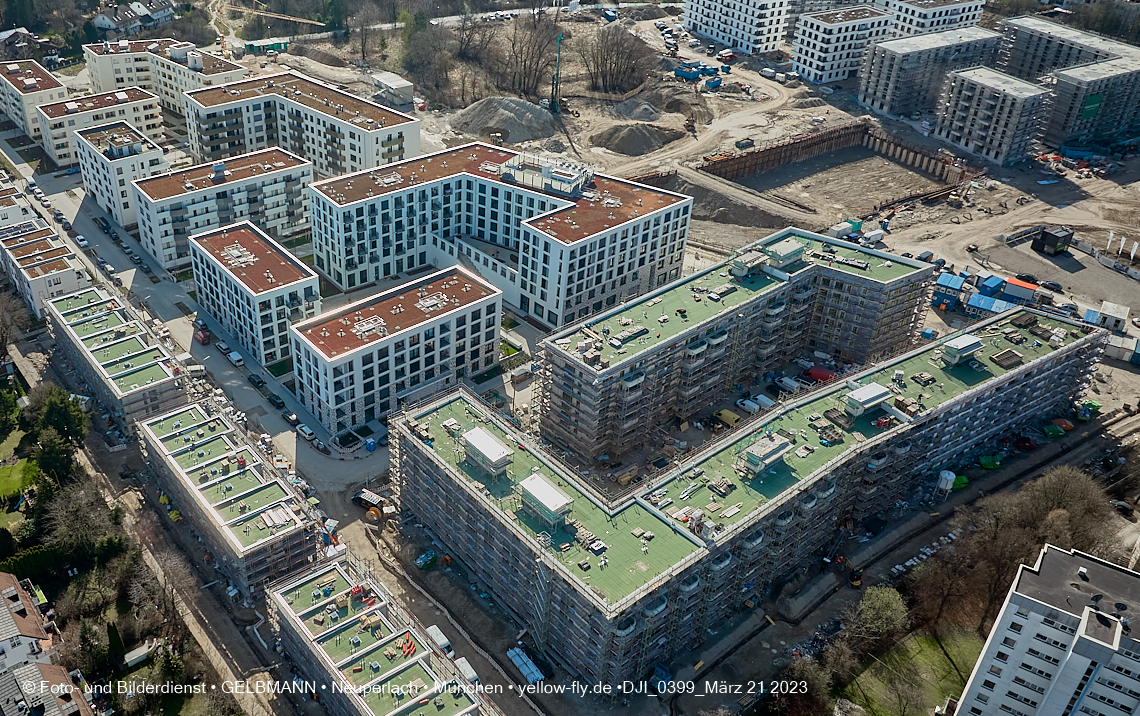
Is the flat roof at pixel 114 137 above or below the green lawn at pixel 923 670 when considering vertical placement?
above

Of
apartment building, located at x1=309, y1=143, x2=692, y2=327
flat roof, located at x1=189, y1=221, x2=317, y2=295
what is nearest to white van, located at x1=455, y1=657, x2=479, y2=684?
flat roof, located at x1=189, y1=221, x2=317, y2=295

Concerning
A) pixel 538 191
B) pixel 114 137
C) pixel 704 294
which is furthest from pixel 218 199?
pixel 704 294

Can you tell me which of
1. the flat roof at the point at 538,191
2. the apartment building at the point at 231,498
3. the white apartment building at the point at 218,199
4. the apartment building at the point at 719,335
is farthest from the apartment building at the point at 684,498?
the white apartment building at the point at 218,199

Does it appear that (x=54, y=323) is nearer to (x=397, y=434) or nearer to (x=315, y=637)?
(x=397, y=434)

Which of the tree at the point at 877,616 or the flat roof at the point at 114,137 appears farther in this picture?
the flat roof at the point at 114,137

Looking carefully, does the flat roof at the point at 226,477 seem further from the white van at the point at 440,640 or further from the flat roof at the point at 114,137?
the flat roof at the point at 114,137

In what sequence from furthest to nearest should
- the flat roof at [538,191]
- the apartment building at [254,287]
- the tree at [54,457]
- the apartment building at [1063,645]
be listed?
the flat roof at [538,191] → the apartment building at [254,287] → the tree at [54,457] → the apartment building at [1063,645]
